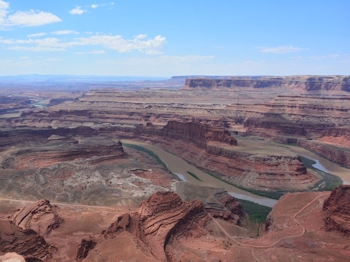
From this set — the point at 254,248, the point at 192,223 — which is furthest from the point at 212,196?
the point at 254,248

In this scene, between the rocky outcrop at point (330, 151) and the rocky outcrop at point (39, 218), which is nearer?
the rocky outcrop at point (39, 218)

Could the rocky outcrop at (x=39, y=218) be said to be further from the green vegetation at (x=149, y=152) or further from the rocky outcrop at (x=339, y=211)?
the green vegetation at (x=149, y=152)

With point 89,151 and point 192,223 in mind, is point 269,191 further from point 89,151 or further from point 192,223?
point 89,151

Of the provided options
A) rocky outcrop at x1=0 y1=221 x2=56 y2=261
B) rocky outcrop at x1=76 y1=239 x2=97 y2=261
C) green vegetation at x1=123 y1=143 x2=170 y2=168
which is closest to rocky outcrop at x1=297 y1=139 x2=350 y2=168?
green vegetation at x1=123 y1=143 x2=170 y2=168

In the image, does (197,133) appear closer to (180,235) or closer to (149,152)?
(149,152)

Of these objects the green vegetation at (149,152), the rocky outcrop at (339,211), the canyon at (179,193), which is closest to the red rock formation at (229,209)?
the canyon at (179,193)

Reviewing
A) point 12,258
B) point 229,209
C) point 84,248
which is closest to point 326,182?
point 229,209

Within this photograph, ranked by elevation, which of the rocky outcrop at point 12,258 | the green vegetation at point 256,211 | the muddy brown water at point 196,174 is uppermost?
the rocky outcrop at point 12,258
